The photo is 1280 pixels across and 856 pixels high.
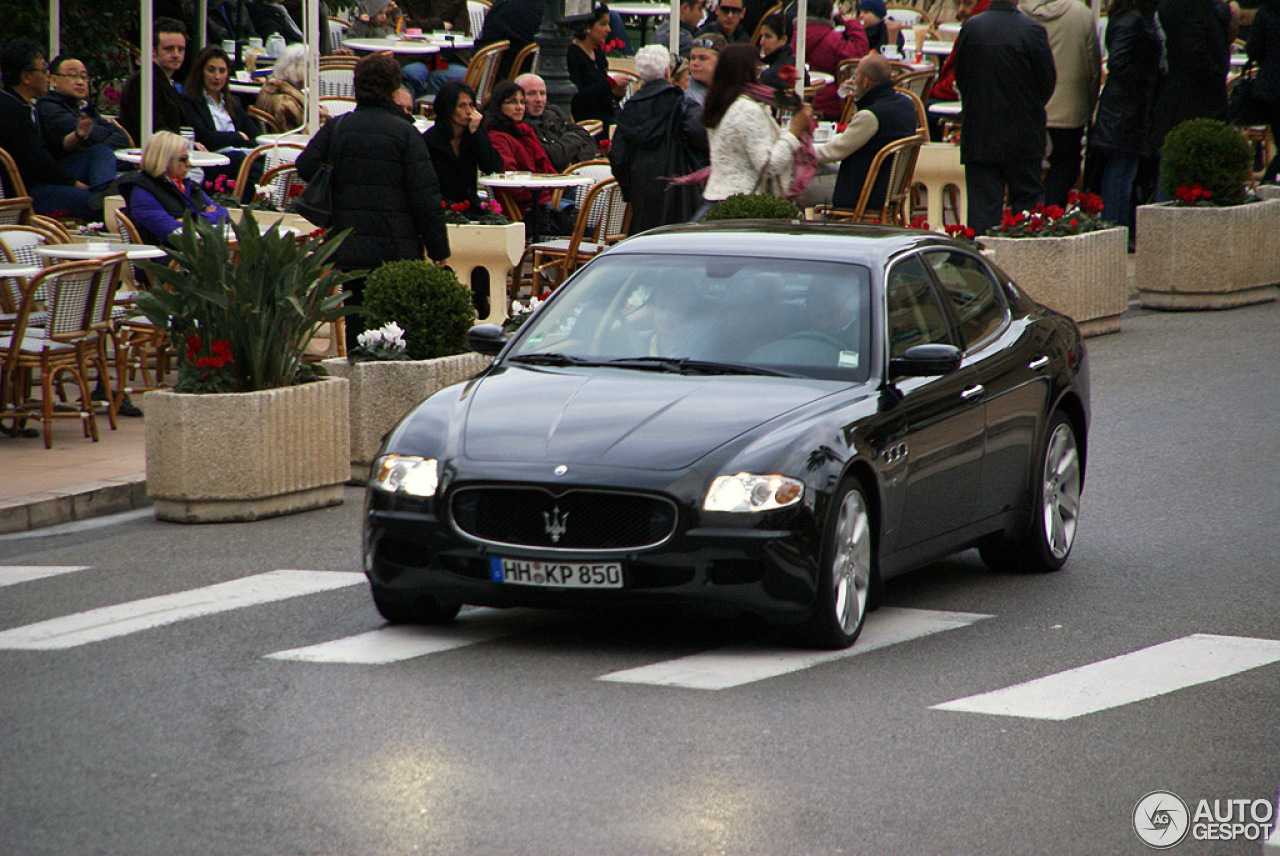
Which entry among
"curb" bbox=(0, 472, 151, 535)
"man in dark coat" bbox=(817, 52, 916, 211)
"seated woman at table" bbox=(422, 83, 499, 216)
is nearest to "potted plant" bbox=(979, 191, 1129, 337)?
"man in dark coat" bbox=(817, 52, 916, 211)

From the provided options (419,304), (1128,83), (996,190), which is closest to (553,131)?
(996,190)

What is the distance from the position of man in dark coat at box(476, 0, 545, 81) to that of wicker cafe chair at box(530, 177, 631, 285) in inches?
289

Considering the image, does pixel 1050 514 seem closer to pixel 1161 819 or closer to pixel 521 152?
pixel 1161 819

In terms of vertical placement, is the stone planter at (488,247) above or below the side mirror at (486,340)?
below

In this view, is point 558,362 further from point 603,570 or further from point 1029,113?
point 1029,113

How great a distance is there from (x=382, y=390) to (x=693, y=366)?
361 centimetres

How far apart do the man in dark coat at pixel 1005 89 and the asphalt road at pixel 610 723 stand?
7.81 metres

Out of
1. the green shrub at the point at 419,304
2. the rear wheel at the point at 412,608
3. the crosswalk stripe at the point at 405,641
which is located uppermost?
the green shrub at the point at 419,304

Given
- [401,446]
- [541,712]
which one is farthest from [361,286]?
[541,712]

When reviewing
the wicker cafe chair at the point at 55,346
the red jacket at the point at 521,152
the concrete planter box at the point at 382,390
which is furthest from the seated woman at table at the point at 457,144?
the concrete planter box at the point at 382,390

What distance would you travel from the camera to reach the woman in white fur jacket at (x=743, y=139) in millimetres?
14648

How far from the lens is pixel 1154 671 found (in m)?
7.16

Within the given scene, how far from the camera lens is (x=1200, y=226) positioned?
17.5 metres

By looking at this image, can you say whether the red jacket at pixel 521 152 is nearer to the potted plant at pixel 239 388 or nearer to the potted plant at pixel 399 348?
the potted plant at pixel 399 348
